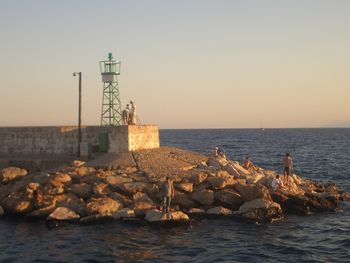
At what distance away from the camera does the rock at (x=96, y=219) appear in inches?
752

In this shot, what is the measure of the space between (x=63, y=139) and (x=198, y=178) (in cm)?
1033

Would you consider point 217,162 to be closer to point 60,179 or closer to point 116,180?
point 116,180

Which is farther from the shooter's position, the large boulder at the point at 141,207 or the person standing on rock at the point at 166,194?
the large boulder at the point at 141,207

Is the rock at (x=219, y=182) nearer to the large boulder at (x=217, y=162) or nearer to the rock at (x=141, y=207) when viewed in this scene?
the rock at (x=141, y=207)

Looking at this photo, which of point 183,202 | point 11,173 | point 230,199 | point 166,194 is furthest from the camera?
point 11,173

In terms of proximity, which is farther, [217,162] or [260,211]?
[217,162]

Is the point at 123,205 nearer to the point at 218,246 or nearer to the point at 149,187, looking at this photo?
the point at 149,187

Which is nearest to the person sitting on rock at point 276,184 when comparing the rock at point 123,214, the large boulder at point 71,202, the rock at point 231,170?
the rock at point 231,170

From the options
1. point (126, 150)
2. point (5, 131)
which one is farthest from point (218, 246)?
point (5, 131)

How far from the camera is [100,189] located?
2108 centimetres

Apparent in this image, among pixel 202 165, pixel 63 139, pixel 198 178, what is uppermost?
pixel 63 139

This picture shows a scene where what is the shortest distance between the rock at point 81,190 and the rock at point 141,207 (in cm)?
252

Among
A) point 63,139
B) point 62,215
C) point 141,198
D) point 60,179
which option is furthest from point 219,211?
point 63,139

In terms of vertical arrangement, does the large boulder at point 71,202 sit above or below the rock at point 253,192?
below
